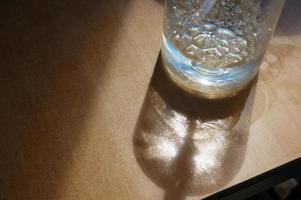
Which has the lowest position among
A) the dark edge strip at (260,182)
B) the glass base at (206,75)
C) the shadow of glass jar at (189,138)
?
the dark edge strip at (260,182)

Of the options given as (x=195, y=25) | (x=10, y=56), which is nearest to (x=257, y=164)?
(x=195, y=25)

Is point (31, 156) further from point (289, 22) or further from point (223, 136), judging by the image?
point (289, 22)

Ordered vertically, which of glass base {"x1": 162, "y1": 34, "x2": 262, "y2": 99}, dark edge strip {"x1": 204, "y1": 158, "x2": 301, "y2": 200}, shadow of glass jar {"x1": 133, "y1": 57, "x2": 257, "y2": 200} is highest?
glass base {"x1": 162, "y1": 34, "x2": 262, "y2": 99}

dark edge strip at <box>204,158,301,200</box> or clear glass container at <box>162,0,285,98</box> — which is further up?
clear glass container at <box>162,0,285,98</box>

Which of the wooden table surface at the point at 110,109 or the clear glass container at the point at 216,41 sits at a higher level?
the clear glass container at the point at 216,41
